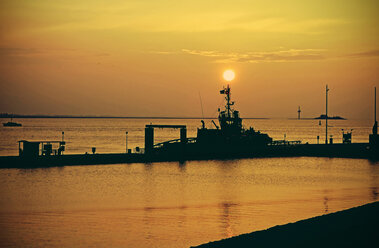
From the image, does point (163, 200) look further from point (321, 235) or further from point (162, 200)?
point (321, 235)

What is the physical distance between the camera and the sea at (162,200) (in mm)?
24828

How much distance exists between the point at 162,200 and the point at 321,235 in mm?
19560

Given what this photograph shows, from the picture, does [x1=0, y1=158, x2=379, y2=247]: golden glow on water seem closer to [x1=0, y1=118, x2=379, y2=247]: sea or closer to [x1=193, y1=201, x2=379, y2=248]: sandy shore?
[x1=0, y1=118, x2=379, y2=247]: sea

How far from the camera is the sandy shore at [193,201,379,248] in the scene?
683 inches

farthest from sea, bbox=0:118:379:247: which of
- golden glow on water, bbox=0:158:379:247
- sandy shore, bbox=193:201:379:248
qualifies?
sandy shore, bbox=193:201:379:248

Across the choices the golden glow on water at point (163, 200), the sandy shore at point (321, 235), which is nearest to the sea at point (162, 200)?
the golden glow on water at point (163, 200)

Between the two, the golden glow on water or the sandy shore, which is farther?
the golden glow on water

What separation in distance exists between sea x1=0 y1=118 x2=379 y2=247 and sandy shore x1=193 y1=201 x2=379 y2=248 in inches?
196

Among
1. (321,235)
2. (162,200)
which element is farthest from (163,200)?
(321,235)

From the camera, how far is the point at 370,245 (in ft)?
54.0

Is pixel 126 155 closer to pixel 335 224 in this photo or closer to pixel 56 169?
pixel 56 169

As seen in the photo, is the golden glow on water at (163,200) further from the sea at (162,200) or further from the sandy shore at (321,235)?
the sandy shore at (321,235)

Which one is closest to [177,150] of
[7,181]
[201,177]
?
[201,177]

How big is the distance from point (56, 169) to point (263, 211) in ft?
105
